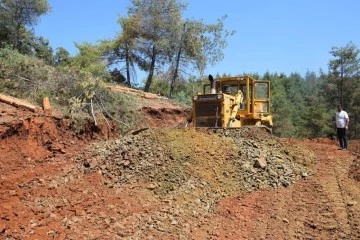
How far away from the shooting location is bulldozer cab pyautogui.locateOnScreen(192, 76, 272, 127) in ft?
36.6

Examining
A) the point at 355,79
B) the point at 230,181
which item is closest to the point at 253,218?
the point at 230,181

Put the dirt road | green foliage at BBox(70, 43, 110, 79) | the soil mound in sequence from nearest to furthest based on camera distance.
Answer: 1. the dirt road
2. the soil mound
3. green foliage at BBox(70, 43, 110, 79)

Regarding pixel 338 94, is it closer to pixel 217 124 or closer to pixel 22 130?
pixel 217 124

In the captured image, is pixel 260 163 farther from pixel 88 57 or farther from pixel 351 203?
pixel 88 57

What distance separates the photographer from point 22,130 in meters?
9.38

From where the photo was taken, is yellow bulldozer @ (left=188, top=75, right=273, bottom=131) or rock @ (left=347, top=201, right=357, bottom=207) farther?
yellow bulldozer @ (left=188, top=75, right=273, bottom=131)

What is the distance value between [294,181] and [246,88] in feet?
14.5

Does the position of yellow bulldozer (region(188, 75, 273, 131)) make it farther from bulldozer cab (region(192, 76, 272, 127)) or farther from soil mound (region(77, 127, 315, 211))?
soil mound (region(77, 127, 315, 211))

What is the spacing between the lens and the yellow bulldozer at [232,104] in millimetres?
11156

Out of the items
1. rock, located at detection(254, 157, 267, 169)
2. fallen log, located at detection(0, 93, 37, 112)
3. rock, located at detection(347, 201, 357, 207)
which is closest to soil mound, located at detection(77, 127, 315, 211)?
rock, located at detection(254, 157, 267, 169)

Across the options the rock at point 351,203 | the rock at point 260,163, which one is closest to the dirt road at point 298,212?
the rock at point 351,203

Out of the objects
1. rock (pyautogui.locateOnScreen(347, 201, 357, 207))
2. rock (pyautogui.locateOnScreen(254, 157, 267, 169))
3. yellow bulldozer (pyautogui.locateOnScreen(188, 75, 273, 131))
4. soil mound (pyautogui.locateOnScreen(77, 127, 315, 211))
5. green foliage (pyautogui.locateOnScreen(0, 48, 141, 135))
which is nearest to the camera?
rock (pyautogui.locateOnScreen(347, 201, 357, 207))

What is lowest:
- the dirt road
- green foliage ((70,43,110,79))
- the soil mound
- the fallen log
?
the dirt road

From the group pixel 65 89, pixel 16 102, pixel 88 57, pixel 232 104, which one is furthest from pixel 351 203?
pixel 88 57
